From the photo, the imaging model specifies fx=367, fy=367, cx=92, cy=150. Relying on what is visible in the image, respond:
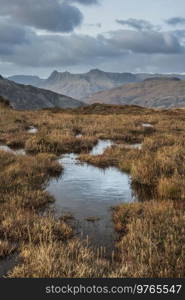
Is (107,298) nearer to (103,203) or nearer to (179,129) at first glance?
(103,203)

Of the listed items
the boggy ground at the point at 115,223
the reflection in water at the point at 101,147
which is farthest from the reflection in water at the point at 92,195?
the reflection in water at the point at 101,147

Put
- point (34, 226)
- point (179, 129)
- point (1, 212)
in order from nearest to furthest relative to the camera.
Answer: point (34, 226) < point (1, 212) < point (179, 129)

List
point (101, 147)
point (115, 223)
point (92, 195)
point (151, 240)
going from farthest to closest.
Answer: point (101, 147) < point (92, 195) < point (115, 223) < point (151, 240)

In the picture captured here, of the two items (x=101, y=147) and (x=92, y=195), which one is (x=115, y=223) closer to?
(x=92, y=195)

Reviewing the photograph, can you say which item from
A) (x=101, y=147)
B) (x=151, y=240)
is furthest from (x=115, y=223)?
(x=101, y=147)

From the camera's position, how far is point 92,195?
14195 millimetres

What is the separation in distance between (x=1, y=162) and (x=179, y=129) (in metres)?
23.8

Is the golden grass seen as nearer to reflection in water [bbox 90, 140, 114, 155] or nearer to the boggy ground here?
the boggy ground

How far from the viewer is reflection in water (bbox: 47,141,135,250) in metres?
10.3

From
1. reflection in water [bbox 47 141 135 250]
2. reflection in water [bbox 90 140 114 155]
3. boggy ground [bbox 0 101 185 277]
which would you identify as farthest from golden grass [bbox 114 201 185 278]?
reflection in water [bbox 90 140 114 155]

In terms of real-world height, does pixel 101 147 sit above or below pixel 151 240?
above

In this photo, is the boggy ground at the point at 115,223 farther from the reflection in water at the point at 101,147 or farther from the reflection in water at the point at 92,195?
the reflection in water at the point at 101,147

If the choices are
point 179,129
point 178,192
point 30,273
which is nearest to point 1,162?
point 178,192

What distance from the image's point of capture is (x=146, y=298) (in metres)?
5.80
